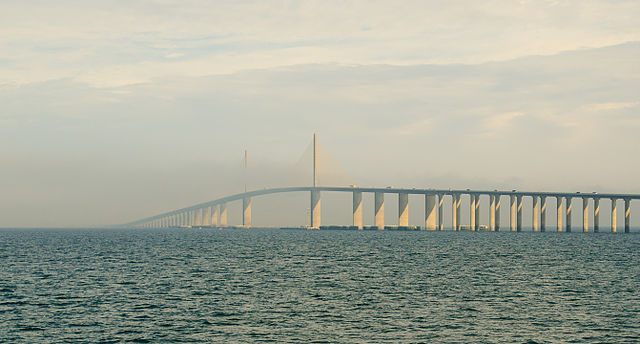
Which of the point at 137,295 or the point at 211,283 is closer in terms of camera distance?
the point at 137,295

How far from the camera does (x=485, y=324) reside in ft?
117

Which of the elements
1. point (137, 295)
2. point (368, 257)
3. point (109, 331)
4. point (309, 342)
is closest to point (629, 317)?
point (309, 342)

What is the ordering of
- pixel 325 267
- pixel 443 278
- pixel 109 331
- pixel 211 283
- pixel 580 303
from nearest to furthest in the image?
pixel 109 331 < pixel 580 303 < pixel 211 283 < pixel 443 278 < pixel 325 267

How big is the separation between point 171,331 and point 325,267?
36.4m

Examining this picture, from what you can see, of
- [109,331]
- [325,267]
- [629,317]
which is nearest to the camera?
[109,331]

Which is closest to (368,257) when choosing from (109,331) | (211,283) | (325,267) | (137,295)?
(325,267)

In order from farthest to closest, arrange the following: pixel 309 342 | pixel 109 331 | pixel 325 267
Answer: pixel 325 267 < pixel 109 331 < pixel 309 342

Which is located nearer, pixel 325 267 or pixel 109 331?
pixel 109 331

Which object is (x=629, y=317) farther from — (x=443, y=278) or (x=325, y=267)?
(x=325, y=267)

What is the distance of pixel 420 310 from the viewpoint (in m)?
40.2

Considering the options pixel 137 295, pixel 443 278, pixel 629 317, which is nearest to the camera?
pixel 629 317

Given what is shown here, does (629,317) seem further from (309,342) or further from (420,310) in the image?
(309,342)

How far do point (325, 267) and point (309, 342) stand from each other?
38352mm

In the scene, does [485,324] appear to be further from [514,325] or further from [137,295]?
[137,295]
